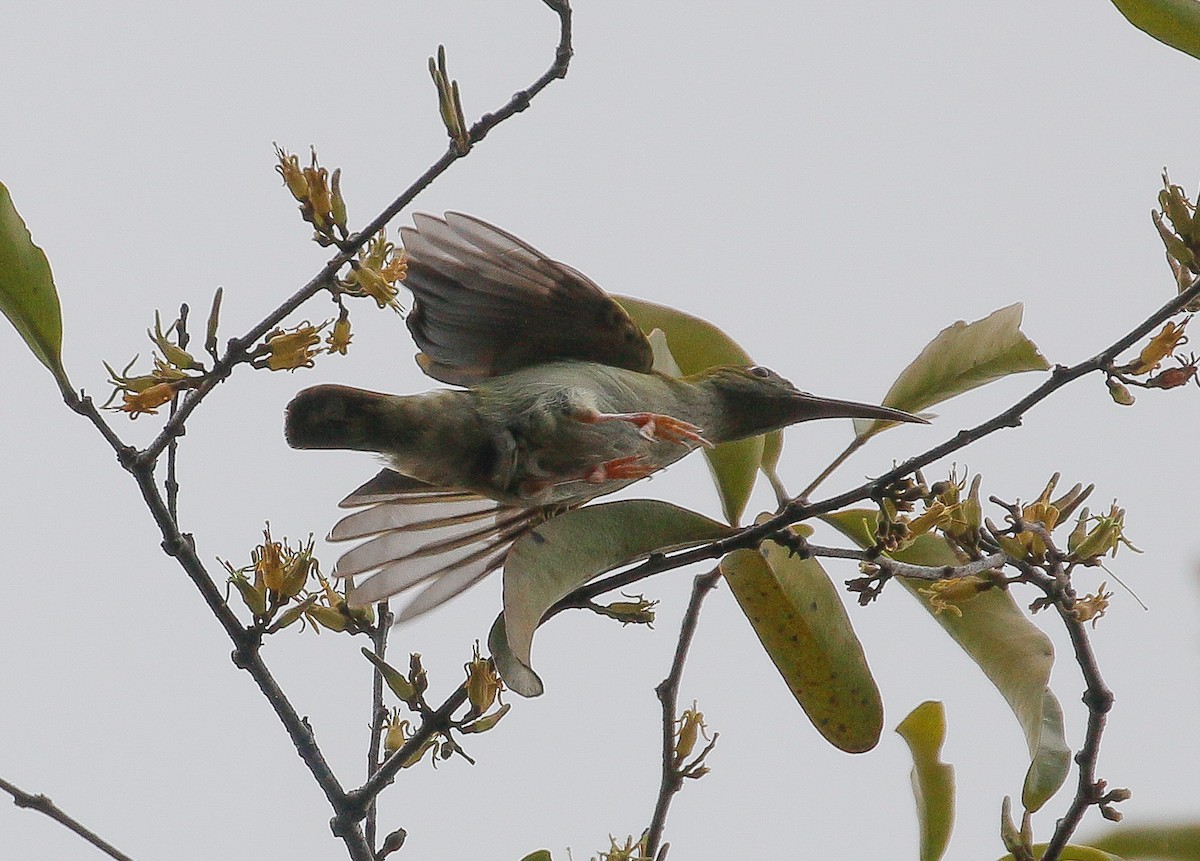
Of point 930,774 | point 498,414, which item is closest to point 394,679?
point 498,414

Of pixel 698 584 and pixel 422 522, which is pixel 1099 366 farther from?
pixel 422 522

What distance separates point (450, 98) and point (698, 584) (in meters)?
0.58

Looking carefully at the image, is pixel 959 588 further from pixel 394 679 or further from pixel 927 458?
pixel 394 679

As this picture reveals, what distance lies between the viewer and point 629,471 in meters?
1.36

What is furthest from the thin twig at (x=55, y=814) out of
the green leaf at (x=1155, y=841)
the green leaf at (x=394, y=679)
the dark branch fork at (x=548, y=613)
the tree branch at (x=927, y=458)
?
the green leaf at (x=1155, y=841)

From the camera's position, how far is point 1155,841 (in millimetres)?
1304

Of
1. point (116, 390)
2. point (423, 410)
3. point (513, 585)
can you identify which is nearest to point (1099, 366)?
point (513, 585)

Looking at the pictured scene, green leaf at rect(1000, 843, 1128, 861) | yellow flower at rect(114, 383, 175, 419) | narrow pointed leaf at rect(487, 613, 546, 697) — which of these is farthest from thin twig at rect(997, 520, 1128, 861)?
yellow flower at rect(114, 383, 175, 419)

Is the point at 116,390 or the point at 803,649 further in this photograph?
the point at 803,649

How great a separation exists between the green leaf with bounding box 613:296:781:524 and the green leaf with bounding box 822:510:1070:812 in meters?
0.15

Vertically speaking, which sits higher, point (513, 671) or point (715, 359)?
point (715, 359)

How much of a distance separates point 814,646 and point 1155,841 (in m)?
0.40

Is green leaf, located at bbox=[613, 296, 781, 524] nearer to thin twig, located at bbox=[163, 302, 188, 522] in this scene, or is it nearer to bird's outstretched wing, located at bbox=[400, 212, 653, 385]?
bird's outstretched wing, located at bbox=[400, 212, 653, 385]

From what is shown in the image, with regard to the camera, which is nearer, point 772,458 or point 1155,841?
point 1155,841
